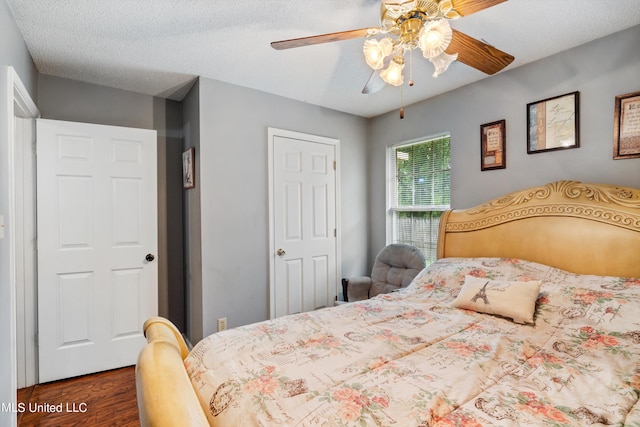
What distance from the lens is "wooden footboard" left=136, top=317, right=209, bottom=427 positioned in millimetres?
766

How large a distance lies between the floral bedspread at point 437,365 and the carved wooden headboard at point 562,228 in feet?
0.52

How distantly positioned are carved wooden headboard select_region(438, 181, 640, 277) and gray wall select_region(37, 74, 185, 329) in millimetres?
2683

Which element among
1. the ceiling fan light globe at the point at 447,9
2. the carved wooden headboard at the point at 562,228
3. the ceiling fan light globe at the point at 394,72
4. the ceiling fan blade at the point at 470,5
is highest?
the ceiling fan light globe at the point at 447,9

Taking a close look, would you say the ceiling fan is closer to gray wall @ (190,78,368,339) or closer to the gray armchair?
gray wall @ (190,78,368,339)

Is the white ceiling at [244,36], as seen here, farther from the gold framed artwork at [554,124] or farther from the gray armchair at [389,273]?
the gray armchair at [389,273]

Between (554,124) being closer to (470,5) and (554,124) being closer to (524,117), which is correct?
(524,117)

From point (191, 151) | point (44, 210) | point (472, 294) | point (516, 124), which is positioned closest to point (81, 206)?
point (44, 210)

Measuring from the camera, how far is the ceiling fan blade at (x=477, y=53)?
1426mm

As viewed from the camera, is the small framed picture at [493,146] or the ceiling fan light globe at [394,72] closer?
the ceiling fan light globe at [394,72]

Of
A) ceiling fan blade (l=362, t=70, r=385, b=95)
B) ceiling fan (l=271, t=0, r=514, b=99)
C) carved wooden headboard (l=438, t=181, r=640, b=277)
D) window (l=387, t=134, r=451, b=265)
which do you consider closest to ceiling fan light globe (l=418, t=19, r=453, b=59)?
ceiling fan (l=271, t=0, r=514, b=99)

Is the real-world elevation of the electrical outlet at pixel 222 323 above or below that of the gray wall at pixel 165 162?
below

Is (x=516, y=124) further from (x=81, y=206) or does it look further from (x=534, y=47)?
(x=81, y=206)

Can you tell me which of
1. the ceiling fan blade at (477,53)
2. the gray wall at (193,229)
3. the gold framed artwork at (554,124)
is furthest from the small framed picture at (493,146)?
the gray wall at (193,229)

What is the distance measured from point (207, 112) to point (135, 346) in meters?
2.17
